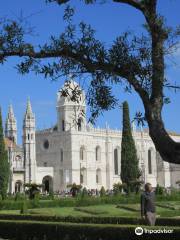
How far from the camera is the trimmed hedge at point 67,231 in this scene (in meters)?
11.8

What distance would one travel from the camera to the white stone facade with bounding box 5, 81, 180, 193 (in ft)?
231

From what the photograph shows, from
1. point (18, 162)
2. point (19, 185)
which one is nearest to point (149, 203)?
point (18, 162)

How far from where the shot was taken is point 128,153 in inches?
2048

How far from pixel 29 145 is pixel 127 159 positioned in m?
23.0

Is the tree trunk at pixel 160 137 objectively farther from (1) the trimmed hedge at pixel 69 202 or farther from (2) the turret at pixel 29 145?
(2) the turret at pixel 29 145

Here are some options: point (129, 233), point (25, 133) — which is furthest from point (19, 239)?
point (25, 133)

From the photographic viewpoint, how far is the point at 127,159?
51.4 m

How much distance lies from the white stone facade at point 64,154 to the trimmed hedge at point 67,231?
54221 mm

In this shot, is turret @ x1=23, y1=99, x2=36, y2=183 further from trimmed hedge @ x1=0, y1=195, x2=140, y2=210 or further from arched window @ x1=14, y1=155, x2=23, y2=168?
trimmed hedge @ x1=0, y1=195, x2=140, y2=210

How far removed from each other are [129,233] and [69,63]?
554cm

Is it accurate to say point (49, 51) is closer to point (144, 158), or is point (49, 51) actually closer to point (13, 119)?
point (13, 119)

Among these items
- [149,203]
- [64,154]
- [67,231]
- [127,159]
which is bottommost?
[67,231]

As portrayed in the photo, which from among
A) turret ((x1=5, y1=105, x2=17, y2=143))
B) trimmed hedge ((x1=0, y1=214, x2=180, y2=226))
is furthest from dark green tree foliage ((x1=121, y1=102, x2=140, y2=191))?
trimmed hedge ((x1=0, y1=214, x2=180, y2=226))

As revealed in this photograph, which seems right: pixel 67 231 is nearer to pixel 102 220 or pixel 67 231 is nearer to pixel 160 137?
pixel 102 220
